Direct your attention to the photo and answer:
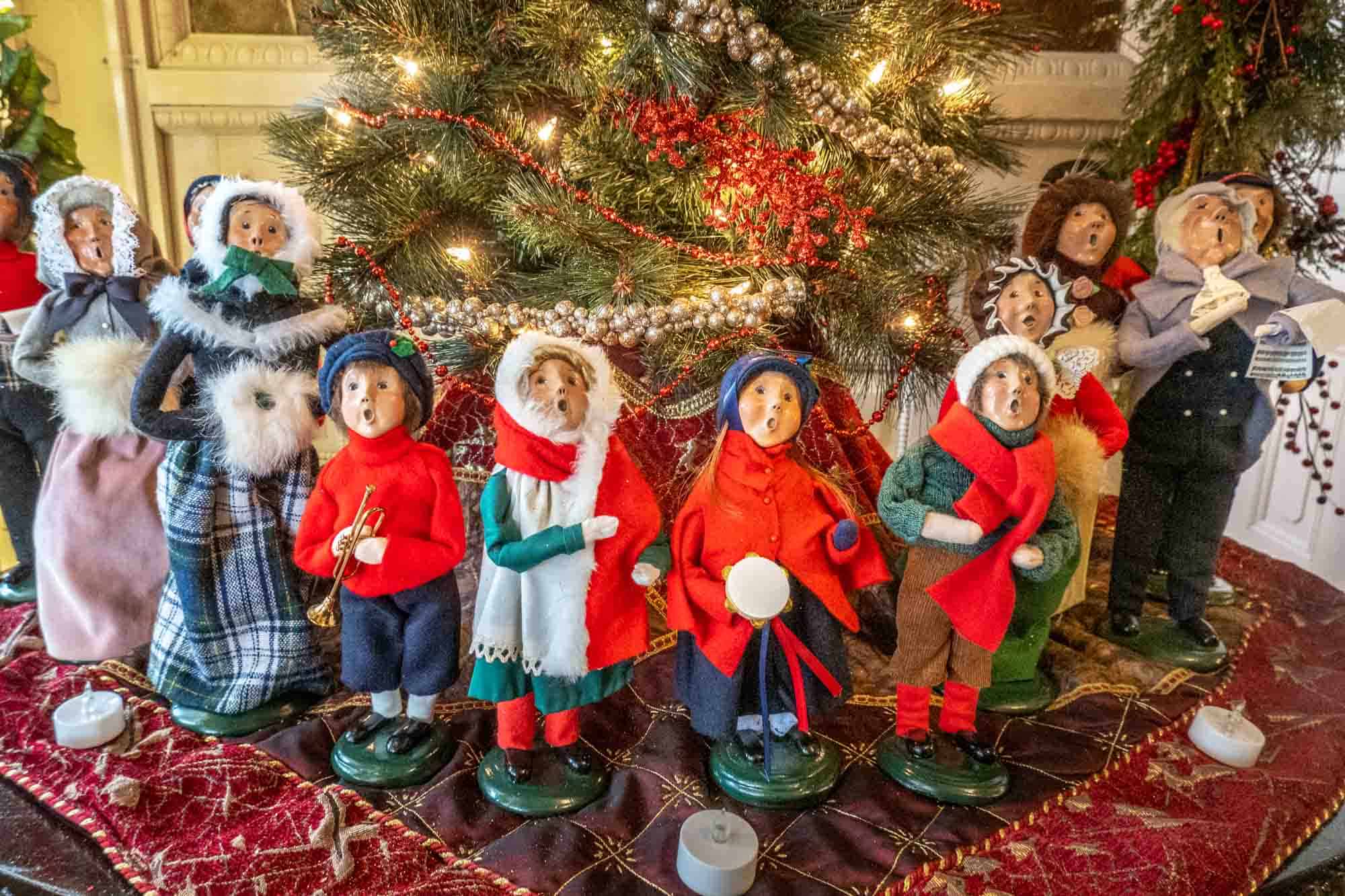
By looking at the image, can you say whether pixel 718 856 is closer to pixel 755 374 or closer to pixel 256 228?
pixel 755 374

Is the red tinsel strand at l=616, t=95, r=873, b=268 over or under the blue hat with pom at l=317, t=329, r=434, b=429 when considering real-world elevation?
over

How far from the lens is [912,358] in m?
1.66

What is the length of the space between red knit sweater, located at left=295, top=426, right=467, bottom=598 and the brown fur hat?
4.02 ft

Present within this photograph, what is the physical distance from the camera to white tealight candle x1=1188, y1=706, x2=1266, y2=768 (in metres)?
1.35

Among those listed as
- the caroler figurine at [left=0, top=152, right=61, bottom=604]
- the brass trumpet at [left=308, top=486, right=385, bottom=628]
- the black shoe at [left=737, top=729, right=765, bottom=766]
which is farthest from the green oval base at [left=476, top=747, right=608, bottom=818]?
the caroler figurine at [left=0, top=152, right=61, bottom=604]

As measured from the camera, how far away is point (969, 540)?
1203 mm

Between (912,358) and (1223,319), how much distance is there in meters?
0.55

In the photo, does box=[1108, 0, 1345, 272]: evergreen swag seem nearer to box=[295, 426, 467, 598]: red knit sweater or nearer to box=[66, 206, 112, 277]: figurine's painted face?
box=[295, 426, 467, 598]: red knit sweater

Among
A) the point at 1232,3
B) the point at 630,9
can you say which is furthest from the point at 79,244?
the point at 1232,3

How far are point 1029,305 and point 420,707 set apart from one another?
4.01 ft

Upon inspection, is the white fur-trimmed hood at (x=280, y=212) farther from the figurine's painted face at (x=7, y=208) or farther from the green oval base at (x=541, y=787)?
the green oval base at (x=541, y=787)

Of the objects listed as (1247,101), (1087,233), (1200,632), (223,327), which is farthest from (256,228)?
(1247,101)

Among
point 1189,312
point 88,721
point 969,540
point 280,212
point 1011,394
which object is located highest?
point 280,212

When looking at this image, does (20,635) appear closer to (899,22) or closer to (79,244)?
(79,244)
